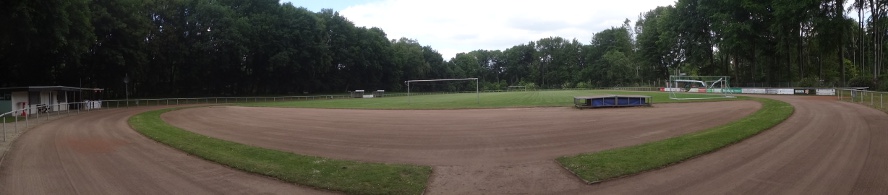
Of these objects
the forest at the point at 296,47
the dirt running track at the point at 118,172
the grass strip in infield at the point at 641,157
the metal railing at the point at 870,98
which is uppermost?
the forest at the point at 296,47

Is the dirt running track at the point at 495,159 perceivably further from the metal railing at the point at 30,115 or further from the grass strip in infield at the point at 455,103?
the grass strip in infield at the point at 455,103

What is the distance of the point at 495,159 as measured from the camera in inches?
408

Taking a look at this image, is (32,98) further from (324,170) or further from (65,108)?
(324,170)

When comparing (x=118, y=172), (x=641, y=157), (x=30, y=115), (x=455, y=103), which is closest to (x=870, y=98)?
(x=455, y=103)

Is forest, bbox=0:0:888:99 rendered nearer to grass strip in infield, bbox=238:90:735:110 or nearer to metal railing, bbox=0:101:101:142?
metal railing, bbox=0:101:101:142

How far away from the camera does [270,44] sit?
64250 millimetres

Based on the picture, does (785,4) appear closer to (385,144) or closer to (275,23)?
(385,144)

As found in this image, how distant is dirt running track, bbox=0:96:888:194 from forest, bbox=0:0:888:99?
1853 centimetres

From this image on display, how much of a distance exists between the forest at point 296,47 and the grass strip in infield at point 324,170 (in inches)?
851

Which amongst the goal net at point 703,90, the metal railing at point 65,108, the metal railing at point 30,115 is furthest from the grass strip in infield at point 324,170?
the goal net at point 703,90

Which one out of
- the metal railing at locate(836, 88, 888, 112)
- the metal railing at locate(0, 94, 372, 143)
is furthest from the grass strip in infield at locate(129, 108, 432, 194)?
the metal railing at locate(836, 88, 888, 112)

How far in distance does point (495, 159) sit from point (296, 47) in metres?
63.9

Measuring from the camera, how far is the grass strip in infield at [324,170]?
7.70 m

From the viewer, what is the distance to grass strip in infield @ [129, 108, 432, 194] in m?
7.70
